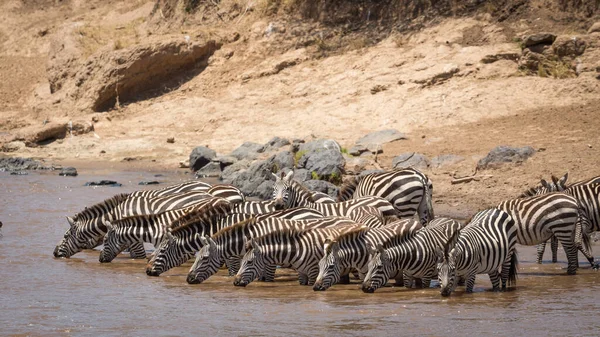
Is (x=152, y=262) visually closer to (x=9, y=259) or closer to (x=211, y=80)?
(x=9, y=259)

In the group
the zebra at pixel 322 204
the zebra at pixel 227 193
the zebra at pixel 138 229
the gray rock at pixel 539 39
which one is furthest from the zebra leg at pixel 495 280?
the gray rock at pixel 539 39

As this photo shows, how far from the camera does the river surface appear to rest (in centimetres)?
890

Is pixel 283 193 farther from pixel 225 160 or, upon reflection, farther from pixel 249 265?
pixel 225 160

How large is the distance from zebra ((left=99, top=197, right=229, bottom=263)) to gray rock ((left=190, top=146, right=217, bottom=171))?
34.3 feet

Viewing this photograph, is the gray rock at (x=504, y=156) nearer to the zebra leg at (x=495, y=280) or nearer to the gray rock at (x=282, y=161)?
the gray rock at (x=282, y=161)

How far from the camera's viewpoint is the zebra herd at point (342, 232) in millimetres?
10648

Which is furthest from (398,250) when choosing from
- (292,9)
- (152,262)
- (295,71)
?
(292,9)

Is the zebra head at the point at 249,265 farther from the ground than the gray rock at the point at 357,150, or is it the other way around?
the gray rock at the point at 357,150

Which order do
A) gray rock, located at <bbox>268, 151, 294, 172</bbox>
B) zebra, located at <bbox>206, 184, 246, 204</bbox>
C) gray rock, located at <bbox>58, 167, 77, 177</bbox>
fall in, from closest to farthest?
zebra, located at <bbox>206, 184, 246, 204</bbox>, gray rock, located at <bbox>268, 151, 294, 172</bbox>, gray rock, located at <bbox>58, 167, 77, 177</bbox>

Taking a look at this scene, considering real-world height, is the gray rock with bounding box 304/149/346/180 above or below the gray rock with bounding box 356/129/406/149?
below

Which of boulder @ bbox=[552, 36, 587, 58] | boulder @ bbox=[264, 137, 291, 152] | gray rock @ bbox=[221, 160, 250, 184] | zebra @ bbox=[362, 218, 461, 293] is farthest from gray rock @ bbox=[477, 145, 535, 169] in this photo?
zebra @ bbox=[362, 218, 461, 293]

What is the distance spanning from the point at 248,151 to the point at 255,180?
382cm

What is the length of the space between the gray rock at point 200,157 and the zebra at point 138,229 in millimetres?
10458

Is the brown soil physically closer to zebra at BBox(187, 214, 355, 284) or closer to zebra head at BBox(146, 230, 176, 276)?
zebra at BBox(187, 214, 355, 284)
